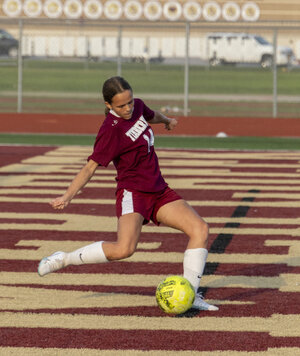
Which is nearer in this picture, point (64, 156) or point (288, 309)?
point (288, 309)

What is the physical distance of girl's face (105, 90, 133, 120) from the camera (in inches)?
265

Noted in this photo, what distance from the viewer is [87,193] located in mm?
12969

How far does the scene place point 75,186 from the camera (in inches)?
266

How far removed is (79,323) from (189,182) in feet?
24.3

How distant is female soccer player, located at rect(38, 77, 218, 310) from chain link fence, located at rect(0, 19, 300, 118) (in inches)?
596

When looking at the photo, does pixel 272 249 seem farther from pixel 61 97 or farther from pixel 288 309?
pixel 61 97

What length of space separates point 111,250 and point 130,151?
2.28 ft

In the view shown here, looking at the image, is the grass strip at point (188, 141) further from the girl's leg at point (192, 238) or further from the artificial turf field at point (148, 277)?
the girl's leg at point (192, 238)

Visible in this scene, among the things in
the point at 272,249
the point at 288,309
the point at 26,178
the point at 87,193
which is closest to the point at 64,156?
the point at 26,178

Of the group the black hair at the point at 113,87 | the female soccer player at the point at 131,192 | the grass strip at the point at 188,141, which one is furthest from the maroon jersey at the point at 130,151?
the grass strip at the point at 188,141

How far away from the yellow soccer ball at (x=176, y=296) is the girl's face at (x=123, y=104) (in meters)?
1.18

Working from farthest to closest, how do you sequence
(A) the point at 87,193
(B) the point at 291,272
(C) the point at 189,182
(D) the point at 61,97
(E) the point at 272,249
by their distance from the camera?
(D) the point at 61,97 < (C) the point at 189,182 < (A) the point at 87,193 < (E) the point at 272,249 < (B) the point at 291,272

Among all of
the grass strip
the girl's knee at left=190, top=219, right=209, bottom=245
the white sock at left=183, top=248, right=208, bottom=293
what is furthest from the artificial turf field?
the grass strip

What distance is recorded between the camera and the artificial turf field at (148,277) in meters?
6.19
